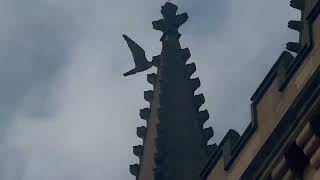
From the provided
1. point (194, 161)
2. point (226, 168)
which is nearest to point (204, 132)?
point (194, 161)

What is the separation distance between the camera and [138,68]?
3591 centimetres

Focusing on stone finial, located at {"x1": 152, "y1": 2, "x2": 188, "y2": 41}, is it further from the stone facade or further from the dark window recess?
the dark window recess

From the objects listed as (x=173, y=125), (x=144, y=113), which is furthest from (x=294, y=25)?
(x=144, y=113)

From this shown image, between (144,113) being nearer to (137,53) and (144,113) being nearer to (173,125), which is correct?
(173,125)

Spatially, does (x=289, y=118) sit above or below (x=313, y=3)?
below

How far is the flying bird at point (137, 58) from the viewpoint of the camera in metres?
35.9

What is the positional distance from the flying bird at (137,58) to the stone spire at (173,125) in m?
1.06

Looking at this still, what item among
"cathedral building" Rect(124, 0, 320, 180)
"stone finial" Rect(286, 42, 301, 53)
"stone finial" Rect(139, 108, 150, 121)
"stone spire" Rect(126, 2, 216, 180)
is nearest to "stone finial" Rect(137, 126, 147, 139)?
"stone spire" Rect(126, 2, 216, 180)

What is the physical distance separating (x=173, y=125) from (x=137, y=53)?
5.27m

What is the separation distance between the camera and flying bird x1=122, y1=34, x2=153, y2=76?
35.9 metres

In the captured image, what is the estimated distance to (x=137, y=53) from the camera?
36.4 metres

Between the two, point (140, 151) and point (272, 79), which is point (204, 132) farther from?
point (272, 79)

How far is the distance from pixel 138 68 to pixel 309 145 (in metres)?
18.5

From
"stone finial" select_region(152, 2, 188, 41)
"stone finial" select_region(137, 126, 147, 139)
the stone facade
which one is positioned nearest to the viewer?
the stone facade
